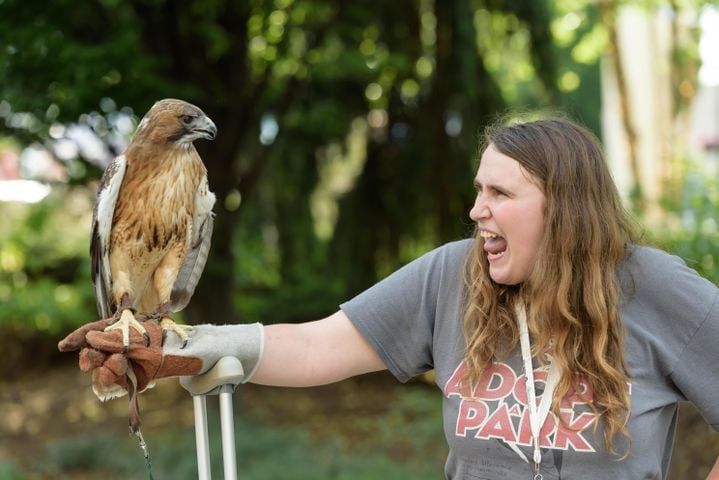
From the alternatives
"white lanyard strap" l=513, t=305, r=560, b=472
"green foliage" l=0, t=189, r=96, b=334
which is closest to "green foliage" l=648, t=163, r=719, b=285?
"white lanyard strap" l=513, t=305, r=560, b=472

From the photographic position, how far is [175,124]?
6.13 ft

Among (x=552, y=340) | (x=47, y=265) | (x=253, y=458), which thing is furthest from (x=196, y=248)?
→ (x=47, y=265)

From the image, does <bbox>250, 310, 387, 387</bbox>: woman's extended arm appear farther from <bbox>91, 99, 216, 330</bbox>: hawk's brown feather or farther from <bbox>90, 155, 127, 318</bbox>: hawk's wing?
<bbox>90, 155, 127, 318</bbox>: hawk's wing

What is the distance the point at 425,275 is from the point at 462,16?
4946 millimetres

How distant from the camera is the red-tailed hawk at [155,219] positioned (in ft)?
6.16

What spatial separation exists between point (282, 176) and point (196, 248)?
5.41 m

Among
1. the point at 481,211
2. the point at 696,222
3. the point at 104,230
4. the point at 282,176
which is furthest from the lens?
the point at 282,176

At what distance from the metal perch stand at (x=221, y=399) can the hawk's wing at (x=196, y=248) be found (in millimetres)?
277

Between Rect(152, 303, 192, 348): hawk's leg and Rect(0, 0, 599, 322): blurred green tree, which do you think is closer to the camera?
Rect(152, 303, 192, 348): hawk's leg

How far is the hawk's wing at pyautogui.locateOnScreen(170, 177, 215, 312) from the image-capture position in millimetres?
1966

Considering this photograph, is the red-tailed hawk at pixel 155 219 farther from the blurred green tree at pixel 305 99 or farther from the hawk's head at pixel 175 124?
the blurred green tree at pixel 305 99

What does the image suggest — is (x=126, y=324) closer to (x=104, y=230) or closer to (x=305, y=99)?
Answer: (x=104, y=230)

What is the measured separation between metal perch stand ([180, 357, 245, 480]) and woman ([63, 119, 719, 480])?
0.04m

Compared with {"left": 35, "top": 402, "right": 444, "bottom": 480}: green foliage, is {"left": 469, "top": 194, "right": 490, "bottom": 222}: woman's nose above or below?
above
